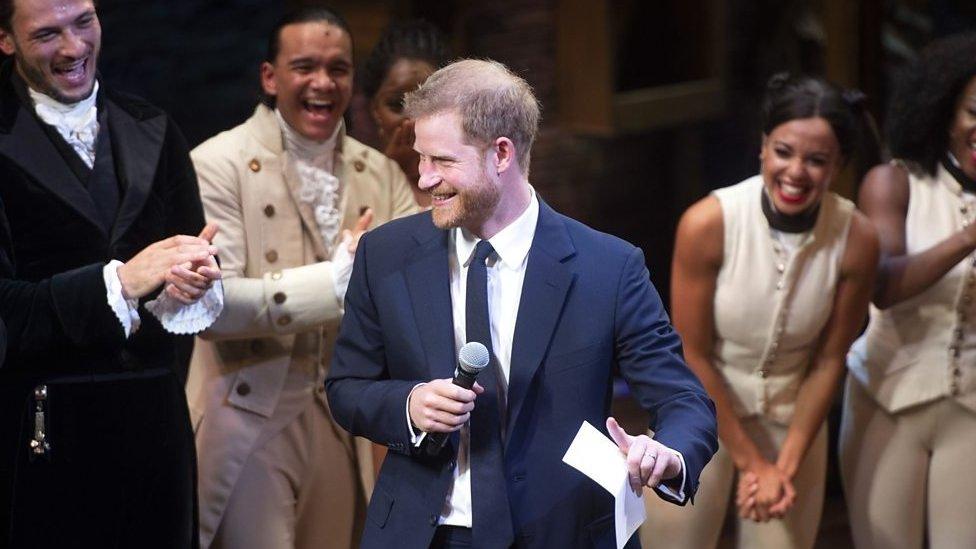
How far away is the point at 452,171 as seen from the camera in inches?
109

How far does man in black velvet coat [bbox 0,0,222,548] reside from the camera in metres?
3.08

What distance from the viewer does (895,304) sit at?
4.07 m

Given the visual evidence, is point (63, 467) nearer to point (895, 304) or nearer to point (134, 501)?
point (134, 501)

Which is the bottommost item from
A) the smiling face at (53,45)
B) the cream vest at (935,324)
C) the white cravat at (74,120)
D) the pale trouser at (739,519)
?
the pale trouser at (739,519)

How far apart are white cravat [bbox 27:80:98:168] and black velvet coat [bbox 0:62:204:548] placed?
0.11 feet

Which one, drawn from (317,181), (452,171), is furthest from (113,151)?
(452,171)

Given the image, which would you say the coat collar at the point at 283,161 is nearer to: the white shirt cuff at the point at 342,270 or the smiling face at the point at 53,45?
the white shirt cuff at the point at 342,270

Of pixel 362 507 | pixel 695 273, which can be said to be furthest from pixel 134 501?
pixel 695 273

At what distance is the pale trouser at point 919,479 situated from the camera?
404cm

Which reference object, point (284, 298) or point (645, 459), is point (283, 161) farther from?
point (645, 459)

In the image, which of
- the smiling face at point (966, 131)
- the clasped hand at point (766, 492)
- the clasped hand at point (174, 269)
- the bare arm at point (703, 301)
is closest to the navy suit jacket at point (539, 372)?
the clasped hand at point (174, 269)

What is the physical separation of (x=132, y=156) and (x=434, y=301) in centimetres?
85

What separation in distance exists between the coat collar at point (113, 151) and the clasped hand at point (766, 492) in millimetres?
1644

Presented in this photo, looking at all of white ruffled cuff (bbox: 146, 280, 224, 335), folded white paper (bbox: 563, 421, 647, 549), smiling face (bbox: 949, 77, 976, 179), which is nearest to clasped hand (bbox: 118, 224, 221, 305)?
white ruffled cuff (bbox: 146, 280, 224, 335)
